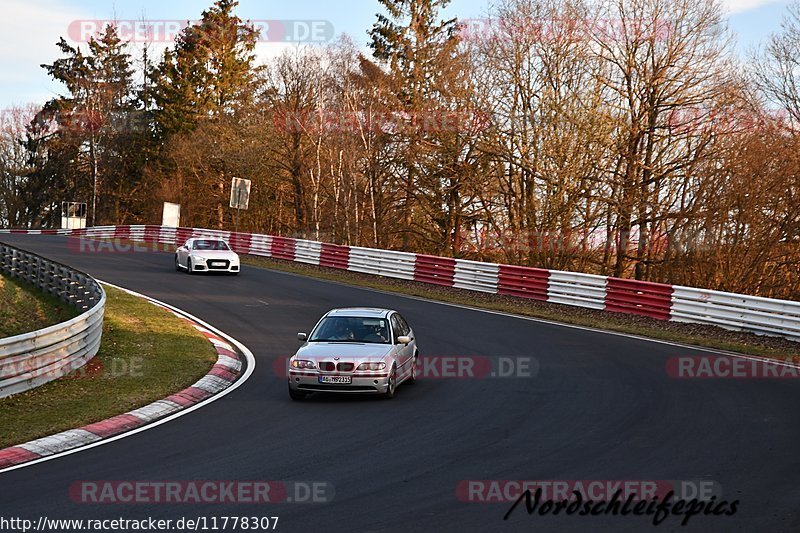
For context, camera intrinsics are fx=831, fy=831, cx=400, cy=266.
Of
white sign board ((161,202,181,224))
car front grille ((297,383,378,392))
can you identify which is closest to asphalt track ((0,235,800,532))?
car front grille ((297,383,378,392))

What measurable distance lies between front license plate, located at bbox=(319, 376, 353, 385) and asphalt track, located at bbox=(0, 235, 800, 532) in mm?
351

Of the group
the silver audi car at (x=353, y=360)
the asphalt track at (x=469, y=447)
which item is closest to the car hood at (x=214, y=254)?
the asphalt track at (x=469, y=447)

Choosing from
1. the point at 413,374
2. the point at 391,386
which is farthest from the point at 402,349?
the point at 391,386

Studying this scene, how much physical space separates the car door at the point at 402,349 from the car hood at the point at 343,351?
10.6 inches

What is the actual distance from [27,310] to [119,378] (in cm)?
984

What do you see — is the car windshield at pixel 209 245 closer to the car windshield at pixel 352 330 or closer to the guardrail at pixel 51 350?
the guardrail at pixel 51 350

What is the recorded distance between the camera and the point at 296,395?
41.6 ft

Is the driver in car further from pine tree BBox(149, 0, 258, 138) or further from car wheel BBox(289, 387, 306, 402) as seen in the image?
pine tree BBox(149, 0, 258, 138)

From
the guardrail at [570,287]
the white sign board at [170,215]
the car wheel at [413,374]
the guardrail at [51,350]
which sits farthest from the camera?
the white sign board at [170,215]

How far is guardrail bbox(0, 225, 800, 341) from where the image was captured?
19.0m

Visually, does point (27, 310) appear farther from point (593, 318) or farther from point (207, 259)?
point (593, 318)

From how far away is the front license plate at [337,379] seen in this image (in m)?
12.4

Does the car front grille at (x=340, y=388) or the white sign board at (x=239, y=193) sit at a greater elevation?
the white sign board at (x=239, y=193)

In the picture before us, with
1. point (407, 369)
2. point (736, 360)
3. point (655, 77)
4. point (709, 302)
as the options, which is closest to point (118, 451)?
point (407, 369)
